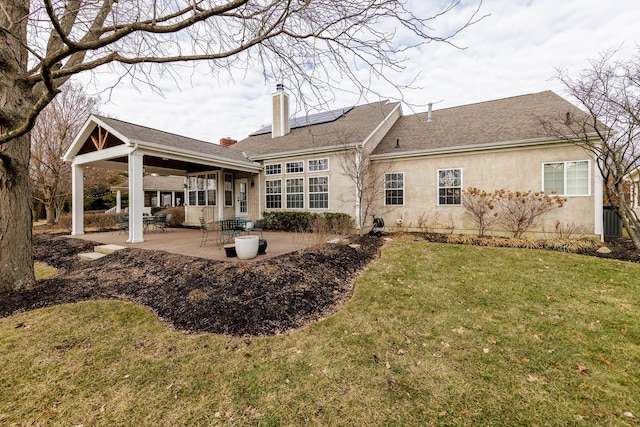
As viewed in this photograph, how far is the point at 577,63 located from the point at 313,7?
30.4 feet

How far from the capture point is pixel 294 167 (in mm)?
12938

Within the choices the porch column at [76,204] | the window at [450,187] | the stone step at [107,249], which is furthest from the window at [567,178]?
the porch column at [76,204]

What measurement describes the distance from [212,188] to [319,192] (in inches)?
247

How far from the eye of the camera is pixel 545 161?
9.23 metres

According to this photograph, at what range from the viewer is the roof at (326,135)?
11.9 meters

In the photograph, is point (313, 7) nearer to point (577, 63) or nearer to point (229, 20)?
point (229, 20)

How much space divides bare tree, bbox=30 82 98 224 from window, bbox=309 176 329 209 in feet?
49.9

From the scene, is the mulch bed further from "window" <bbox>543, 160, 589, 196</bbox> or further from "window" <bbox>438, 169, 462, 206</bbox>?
"window" <bbox>438, 169, 462, 206</bbox>

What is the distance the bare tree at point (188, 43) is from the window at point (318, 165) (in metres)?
7.84

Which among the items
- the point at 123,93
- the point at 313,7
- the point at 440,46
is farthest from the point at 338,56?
the point at 123,93

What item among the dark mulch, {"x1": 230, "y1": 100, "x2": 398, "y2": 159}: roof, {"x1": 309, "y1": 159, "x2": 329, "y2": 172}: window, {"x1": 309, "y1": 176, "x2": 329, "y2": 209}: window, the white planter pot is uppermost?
Result: {"x1": 230, "y1": 100, "x2": 398, "y2": 159}: roof

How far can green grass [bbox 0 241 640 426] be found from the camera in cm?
233

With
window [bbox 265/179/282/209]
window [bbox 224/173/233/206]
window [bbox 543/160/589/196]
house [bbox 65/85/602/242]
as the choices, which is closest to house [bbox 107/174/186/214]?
window [bbox 224/173/233/206]

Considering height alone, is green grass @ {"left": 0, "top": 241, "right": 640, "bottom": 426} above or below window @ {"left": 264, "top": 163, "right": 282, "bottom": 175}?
below
